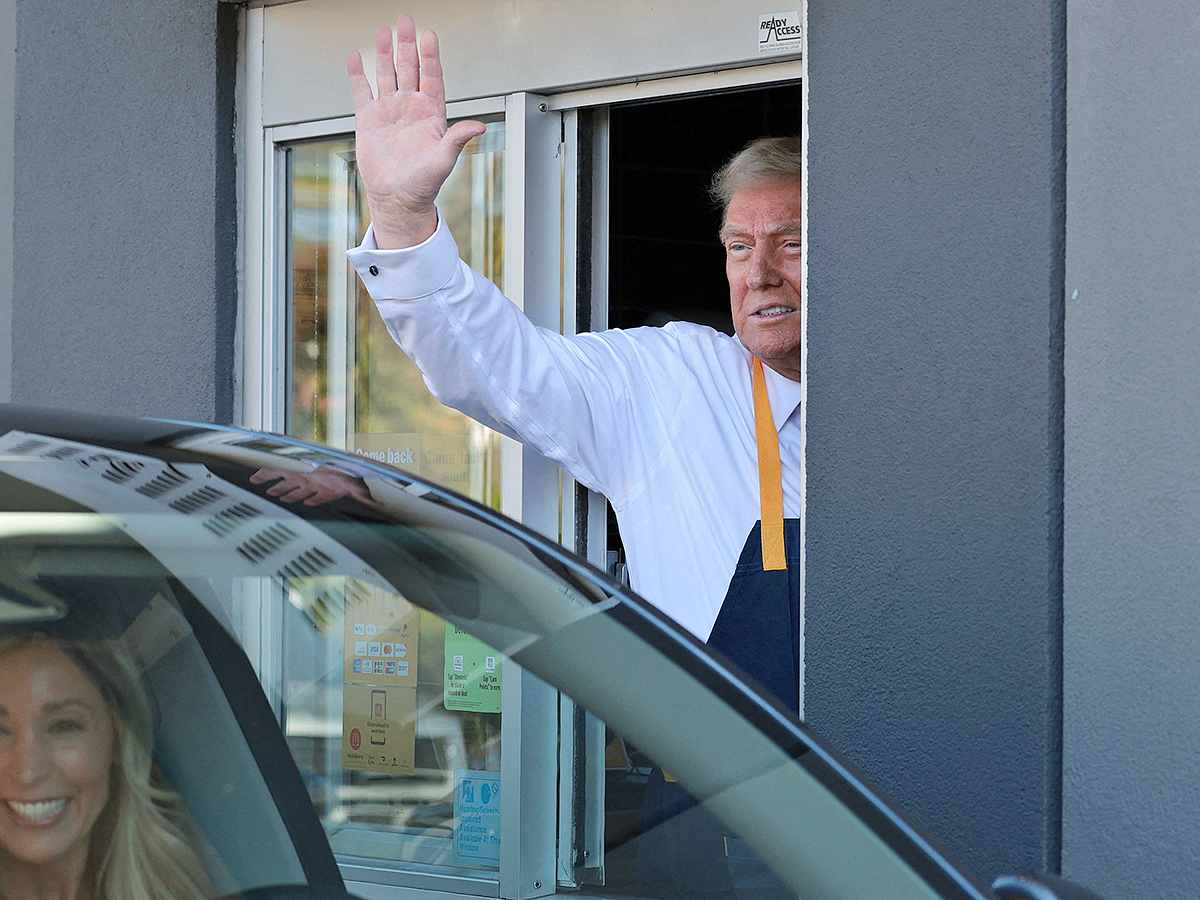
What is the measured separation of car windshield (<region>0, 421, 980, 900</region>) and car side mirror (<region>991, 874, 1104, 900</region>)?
0.07 meters

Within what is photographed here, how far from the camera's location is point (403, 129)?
3336 millimetres

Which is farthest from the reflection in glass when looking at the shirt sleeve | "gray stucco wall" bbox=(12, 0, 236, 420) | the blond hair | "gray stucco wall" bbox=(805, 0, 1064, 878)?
→ "gray stucco wall" bbox=(805, 0, 1064, 878)

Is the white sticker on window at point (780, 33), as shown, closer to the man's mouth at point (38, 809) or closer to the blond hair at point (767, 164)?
the blond hair at point (767, 164)

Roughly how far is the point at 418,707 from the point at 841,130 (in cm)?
192

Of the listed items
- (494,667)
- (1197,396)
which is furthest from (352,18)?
(494,667)

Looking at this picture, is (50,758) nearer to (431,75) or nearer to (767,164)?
(431,75)

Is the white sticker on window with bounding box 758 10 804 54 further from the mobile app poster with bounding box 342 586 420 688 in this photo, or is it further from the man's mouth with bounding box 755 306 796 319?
the mobile app poster with bounding box 342 586 420 688

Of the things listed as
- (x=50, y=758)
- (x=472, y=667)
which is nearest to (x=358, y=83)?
(x=472, y=667)

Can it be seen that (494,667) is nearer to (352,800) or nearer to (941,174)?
(352,800)

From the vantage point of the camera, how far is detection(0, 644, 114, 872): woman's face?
1324 millimetres

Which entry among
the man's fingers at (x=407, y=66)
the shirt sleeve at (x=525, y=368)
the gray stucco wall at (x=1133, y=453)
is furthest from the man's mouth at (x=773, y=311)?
the man's fingers at (x=407, y=66)

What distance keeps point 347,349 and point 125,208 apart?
3.29 feet

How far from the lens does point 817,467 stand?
3.55m

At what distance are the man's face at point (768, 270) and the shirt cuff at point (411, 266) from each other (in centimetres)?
80
